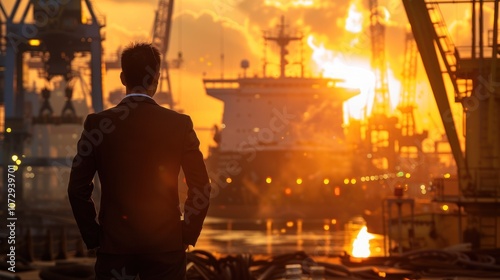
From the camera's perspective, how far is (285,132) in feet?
254

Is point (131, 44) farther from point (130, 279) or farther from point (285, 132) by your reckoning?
point (285, 132)

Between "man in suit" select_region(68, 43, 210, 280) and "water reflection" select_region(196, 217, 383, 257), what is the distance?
2564 centimetres

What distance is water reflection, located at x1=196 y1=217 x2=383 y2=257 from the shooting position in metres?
37.7

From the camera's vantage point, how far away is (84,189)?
189 inches

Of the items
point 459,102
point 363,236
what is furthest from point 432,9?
point 363,236

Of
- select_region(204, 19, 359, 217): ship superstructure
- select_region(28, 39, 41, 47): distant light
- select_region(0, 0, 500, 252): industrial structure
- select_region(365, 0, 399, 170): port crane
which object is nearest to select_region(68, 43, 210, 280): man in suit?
select_region(0, 0, 500, 252): industrial structure

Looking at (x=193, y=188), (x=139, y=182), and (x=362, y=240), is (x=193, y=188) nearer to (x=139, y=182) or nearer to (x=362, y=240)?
(x=139, y=182)

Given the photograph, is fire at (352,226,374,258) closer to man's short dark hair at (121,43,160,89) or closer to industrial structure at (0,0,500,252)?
industrial structure at (0,0,500,252)

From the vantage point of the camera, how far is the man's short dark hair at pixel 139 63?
4.79 metres

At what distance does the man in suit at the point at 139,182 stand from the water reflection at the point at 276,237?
25644mm

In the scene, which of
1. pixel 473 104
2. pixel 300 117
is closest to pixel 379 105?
pixel 300 117

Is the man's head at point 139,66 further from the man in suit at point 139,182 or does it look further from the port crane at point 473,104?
the port crane at point 473,104

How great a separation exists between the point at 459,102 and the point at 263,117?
47250 mm

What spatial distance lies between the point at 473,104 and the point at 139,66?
72.1 feet
